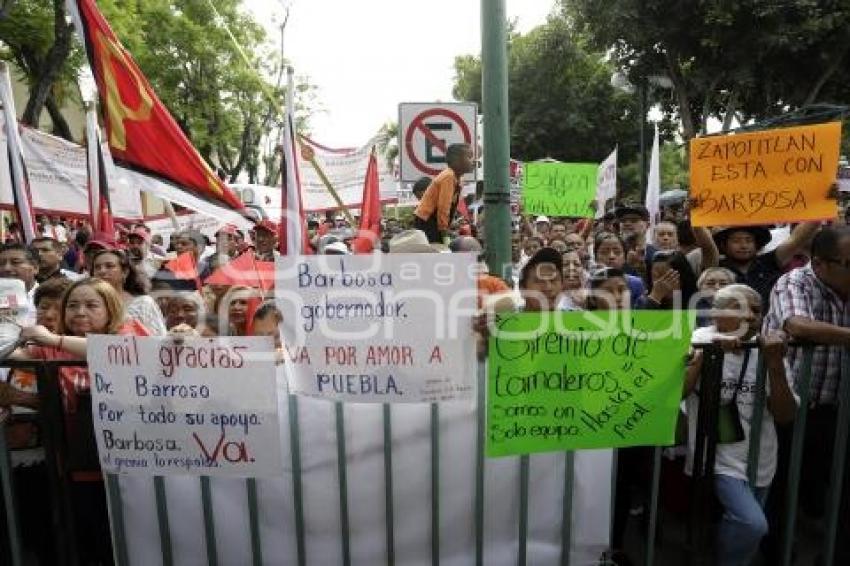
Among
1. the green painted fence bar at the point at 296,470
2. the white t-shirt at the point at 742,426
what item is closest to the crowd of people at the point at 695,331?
the white t-shirt at the point at 742,426

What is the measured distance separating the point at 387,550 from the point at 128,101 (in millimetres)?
2755

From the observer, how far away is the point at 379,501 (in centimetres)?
278

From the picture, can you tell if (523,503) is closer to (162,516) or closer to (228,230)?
(162,516)

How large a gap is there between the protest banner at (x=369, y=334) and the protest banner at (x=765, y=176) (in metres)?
2.40

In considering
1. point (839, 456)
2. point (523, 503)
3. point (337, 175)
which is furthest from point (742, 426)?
point (337, 175)

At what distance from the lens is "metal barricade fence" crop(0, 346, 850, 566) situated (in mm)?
2729

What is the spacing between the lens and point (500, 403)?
2.64 metres

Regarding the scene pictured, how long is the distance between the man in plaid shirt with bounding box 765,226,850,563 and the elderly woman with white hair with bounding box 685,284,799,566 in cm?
21

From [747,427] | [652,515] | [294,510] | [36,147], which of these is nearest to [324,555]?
[294,510]

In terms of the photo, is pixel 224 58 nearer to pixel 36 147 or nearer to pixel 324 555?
pixel 36 147

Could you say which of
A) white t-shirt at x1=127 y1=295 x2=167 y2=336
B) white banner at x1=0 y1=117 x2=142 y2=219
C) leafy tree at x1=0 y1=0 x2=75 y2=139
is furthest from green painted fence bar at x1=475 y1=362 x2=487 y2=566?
leafy tree at x1=0 y1=0 x2=75 y2=139

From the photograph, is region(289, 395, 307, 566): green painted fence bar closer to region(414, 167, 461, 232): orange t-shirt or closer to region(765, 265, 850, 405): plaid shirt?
region(765, 265, 850, 405): plaid shirt

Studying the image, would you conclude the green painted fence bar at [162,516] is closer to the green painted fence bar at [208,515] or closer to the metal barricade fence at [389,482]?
the metal barricade fence at [389,482]

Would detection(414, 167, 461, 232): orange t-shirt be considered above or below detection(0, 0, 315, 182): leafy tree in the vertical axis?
below
